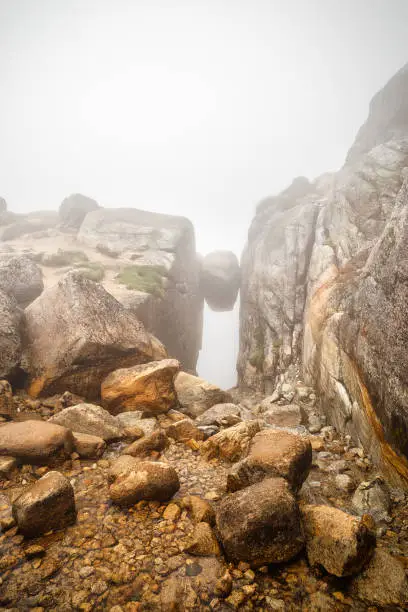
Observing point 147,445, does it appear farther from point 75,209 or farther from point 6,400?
point 75,209

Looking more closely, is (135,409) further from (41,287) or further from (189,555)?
(41,287)

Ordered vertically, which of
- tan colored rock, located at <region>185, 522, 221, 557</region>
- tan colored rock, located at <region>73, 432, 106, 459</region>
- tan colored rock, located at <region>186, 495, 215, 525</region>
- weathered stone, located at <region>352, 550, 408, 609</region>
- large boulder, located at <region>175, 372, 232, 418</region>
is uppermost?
weathered stone, located at <region>352, 550, 408, 609</region>

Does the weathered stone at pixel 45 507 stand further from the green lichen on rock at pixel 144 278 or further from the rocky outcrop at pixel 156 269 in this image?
the green lichen on rock at pixel 144 278

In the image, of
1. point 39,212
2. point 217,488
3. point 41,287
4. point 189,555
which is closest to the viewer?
point 189,555

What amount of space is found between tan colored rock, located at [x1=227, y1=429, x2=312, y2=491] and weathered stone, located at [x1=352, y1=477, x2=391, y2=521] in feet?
2.94

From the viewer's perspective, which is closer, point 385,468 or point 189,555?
point 189,555

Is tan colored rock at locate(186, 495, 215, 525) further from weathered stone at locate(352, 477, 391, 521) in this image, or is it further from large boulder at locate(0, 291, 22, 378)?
large boulder at locate(0, 291, 22, 378)

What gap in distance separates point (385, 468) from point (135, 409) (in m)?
5.71

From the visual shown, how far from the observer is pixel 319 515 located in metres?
3.71

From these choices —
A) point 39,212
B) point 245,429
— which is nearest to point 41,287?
point 245,429

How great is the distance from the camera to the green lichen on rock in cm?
2023

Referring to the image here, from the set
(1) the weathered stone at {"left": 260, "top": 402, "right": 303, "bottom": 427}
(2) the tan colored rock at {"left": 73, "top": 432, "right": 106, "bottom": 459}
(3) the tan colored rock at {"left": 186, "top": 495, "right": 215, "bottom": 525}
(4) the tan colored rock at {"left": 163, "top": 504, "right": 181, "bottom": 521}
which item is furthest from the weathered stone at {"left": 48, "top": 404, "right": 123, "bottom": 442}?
(1) the weathered stone at {"left": 260, "top": 402, "right": 303, "bottom": 427}

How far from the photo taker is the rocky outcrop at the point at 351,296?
5.77 m

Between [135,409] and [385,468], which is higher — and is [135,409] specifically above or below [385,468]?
below
